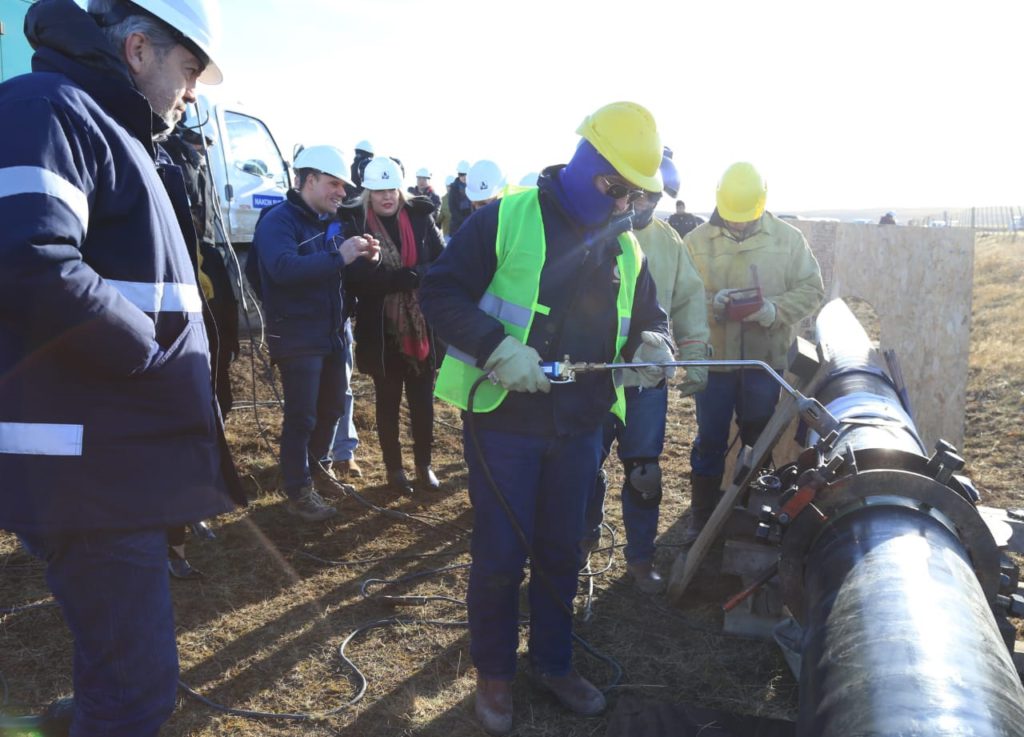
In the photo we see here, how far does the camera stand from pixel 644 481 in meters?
4.05

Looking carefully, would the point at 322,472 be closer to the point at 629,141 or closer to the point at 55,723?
the point at 55,723

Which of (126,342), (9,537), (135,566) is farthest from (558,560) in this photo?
(9,537)

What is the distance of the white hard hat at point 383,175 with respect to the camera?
490 cm

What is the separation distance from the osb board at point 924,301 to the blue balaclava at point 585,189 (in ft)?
14.0

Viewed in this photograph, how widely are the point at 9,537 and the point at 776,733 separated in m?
3.96

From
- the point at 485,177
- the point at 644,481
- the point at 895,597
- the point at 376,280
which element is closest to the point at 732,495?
the point at 644,481

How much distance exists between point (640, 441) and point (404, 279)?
5.87 feet

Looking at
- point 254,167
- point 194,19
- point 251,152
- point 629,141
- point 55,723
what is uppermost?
point 251,152

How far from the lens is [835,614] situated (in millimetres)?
2072

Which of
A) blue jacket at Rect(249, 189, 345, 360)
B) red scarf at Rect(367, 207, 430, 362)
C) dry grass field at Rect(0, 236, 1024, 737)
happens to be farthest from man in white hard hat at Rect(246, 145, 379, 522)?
dry grass field at Rect(0, 236, 1024, 737)

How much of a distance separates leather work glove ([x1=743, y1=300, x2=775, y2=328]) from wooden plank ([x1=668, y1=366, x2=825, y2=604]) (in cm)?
52

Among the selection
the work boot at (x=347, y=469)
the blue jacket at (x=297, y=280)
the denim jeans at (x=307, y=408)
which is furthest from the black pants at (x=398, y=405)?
the blue jacket at (x=297, y=280)

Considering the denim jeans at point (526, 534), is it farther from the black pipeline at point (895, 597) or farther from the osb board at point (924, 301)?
the osb board at point (924, 301)

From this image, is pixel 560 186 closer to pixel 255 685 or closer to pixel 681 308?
pixel 681 308
